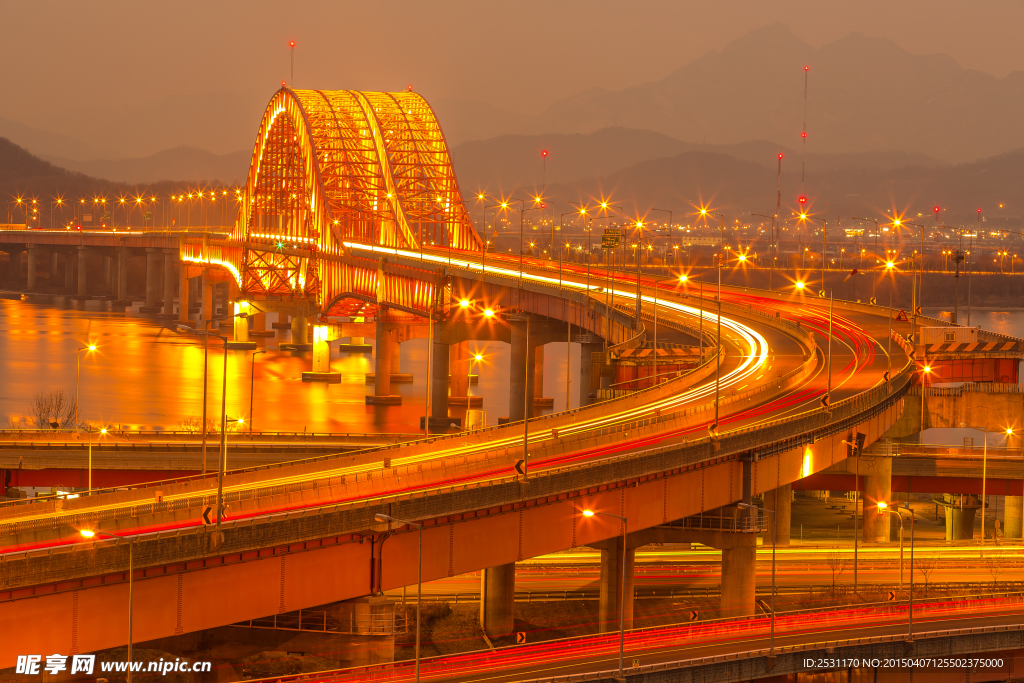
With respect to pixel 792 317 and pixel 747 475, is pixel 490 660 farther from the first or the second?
pixel 792 317

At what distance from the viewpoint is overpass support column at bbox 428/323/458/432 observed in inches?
4353

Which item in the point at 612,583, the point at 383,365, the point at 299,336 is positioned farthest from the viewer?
the point at 299,336

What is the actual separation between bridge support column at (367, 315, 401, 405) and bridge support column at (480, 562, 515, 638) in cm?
7180

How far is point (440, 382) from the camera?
112188 mm

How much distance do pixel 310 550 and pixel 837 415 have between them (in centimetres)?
2932

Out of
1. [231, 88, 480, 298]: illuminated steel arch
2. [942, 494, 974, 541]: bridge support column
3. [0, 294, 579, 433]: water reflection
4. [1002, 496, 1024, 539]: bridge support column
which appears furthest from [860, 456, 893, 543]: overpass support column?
[231, 88, 480, 298]: illuminated steel arch

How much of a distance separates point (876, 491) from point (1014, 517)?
884 cm

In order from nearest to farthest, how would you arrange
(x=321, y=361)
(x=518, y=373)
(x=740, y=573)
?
(x=740, y=573) → (x=518, y=373) → (x=321, y=361)

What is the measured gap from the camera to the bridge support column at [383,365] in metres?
122

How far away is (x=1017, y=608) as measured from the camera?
50.0 meters

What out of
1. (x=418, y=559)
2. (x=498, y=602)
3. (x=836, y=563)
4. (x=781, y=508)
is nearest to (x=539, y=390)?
(x=781, y=508)

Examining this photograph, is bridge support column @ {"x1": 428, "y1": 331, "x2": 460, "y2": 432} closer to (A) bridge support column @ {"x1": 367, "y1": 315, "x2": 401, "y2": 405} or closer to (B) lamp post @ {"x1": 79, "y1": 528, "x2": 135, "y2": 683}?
(A) bridge support column @ {"x1": 367, "y1": 315, "x2": 401, "y2": 405}

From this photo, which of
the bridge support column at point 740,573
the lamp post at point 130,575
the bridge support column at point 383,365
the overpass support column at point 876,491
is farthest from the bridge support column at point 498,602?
the bridge support column at point 383,365

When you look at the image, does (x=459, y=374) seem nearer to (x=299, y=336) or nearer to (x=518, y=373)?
(x=518, y=373)
